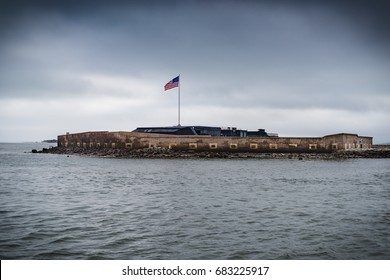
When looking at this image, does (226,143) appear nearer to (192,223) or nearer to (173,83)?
(173,83)

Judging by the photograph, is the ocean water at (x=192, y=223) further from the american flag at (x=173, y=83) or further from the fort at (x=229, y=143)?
the fort at (x=229, y=143)

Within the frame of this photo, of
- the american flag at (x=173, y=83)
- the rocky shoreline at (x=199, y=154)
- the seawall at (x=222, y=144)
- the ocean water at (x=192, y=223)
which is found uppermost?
the american flag at (x=173, y=83)

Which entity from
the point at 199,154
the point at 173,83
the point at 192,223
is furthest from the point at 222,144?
the point at 192,223

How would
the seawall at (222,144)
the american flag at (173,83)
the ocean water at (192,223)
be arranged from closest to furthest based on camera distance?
the ocean water at (192,223) → the american flag at (173,83) → the seawall at (222,144)

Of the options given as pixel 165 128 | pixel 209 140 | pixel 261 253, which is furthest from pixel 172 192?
pixel 165 128

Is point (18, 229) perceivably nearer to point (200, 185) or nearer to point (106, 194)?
point (106, 194)

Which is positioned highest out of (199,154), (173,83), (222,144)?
(173,83)

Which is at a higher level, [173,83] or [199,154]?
[173,83]

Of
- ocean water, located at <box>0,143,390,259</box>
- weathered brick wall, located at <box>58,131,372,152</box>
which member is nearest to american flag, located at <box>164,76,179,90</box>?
weathered brick wall, located at <box>58,131,372,152</box>

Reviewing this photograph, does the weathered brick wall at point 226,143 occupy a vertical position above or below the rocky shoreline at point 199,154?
above

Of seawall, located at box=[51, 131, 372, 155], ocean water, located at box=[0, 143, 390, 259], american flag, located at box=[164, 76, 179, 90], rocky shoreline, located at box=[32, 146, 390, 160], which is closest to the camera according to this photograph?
ocean water, located at box=[0, 143, 390, 259]

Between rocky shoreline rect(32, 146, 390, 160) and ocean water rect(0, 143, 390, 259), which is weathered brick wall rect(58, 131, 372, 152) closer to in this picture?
rocky shoreline rect(32, 146, 390, 160)

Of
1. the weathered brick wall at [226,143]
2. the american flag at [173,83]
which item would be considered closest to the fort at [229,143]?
the weathered brick wall at [226,143]

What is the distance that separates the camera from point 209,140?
1930 inches
